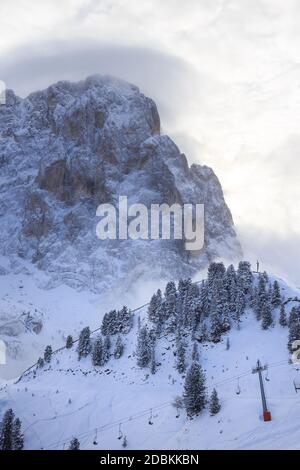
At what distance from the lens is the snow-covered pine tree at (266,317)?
81.1 metres

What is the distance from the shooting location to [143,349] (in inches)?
3221

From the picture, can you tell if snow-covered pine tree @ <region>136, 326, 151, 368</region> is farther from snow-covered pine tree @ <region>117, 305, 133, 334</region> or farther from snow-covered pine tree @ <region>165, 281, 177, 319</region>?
snow-covered pine tree @ <region>117, 305, 133, 334</region>

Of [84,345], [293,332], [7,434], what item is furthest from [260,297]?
[7,434]

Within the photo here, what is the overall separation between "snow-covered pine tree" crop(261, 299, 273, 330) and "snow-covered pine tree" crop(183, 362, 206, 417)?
22.2 m

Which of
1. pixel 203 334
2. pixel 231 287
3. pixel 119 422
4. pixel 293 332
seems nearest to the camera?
pixel 119 422

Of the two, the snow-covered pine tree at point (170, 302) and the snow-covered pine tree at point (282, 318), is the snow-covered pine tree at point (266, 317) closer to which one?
the snow-covered pine tree at point (282, 318)

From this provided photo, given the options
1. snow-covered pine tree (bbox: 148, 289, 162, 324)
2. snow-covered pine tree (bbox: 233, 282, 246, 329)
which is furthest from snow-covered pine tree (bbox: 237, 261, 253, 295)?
snow-covered pine tree (bbox: 148, 289, 162, 324)

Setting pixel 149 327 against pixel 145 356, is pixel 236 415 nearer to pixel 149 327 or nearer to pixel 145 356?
pixel 145 356

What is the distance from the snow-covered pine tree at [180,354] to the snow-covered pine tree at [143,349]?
15.8 feet

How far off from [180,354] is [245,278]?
→ 78.7 ft

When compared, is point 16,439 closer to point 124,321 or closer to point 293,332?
point 124,321

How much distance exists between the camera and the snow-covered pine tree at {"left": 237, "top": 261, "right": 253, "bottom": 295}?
9356 cm
